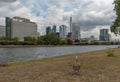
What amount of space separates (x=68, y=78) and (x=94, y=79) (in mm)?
1734

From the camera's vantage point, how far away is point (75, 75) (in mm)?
19500

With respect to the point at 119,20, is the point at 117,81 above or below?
below

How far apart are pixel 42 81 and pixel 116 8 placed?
47994 millimetres

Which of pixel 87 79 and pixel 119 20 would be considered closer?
pixel 87 79

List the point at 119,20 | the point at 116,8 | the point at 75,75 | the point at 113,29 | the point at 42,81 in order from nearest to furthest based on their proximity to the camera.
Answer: the point at 42,81, the point at 75,75, the point at 116,8, the point at 119,20, the point at 113,29

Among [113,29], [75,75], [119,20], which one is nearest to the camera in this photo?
[75,75]

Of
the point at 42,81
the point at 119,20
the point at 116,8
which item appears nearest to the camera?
the point at 42,81

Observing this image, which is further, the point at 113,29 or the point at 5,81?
the point at 113,29

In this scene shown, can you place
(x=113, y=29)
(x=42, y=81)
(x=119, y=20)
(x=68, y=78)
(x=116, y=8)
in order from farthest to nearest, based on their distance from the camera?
(x=113, y=29) → (x=119, y=20) → (x=116, y=8) → (x=68, y=78) → (x=42, y=81)

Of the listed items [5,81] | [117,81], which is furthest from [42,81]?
[117,81]

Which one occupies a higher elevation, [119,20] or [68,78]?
[119,20]

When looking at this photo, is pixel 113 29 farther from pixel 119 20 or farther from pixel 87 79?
pixel 87 79

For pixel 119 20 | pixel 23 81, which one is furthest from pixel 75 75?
pixel 119 20

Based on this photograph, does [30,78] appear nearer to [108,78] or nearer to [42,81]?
[42,81]
